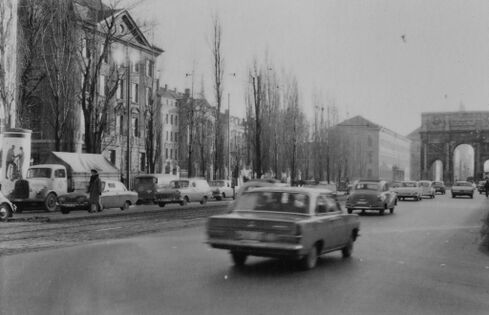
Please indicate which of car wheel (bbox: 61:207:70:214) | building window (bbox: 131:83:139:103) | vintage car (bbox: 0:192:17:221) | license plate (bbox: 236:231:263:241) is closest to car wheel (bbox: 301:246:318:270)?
license plate (bbox: 236:231:263:241)

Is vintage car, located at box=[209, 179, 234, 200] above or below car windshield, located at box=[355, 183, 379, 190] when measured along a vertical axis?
below

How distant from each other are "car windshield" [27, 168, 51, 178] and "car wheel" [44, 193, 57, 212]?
0.98 meters

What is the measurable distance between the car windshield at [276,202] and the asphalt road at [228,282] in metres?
1.00

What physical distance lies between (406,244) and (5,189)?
18710mm

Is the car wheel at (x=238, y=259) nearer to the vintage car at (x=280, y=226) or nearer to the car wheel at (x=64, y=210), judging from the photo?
the vintage car at (x=280, y=226)

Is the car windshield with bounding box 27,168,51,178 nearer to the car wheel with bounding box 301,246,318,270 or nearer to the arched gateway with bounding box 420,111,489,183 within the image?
the car wheel with bounding box 301,246,318,270

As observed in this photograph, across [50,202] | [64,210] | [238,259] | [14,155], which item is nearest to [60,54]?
[14,155]

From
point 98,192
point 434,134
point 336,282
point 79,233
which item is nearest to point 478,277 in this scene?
point 336,282

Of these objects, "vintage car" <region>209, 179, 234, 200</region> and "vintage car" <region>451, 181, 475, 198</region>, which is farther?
"vintage car" <region>451, 181, 475, 198</region>

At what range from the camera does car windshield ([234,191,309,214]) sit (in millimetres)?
10484

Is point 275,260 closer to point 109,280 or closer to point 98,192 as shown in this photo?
→ point 109,280

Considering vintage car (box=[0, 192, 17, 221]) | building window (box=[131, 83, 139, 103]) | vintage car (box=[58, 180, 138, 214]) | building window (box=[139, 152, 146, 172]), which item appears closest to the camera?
vintage car (box=[0, 192, 17, 221])

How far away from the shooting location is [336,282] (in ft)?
29.7

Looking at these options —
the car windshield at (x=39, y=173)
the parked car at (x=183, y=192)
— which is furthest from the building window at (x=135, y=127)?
the car windshield at (x=39, y=173)
